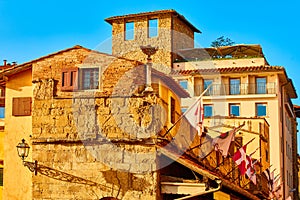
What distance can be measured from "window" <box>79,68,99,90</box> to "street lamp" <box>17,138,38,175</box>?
266 cm

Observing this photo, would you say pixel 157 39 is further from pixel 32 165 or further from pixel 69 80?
pixel 32 165

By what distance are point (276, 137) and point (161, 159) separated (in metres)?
32.5

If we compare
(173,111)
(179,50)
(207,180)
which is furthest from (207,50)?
(207,180)

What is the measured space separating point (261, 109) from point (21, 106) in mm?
33619

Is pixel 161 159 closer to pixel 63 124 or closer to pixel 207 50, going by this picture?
pixel 63 124

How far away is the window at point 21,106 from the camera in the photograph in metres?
21.9

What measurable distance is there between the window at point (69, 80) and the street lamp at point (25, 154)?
87.9 inches

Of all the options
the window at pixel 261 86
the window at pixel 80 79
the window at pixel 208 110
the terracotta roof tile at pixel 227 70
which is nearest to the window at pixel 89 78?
the window at pixel 80 79

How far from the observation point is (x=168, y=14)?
5697cm

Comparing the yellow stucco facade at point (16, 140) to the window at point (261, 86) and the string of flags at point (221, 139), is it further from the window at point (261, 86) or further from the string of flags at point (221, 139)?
the window at point (261, 86)

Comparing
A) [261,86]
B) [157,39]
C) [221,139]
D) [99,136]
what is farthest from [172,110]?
[157,39]

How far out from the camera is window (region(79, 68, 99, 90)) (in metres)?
20.8

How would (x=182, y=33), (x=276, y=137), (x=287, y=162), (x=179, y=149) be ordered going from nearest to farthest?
(x=179, y=149) → (x=276, y=137) → (x=287, y=162) → (x=182, y=33)

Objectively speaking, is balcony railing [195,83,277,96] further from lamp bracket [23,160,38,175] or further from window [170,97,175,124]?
lamp bracket [23,160,38,175]
